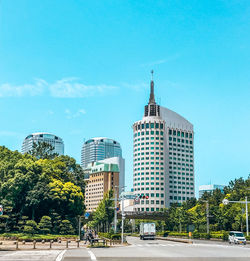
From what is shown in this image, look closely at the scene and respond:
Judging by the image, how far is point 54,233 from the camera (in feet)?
229

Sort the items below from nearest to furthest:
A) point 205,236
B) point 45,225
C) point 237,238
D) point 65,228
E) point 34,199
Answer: point 237,238, point 45,225, point 34,199, point 65,228, point 205,236

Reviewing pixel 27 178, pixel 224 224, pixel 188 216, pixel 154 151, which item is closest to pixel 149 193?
pixel 154 151

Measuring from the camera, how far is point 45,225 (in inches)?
2566

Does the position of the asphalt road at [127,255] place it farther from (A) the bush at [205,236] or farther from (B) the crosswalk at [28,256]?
(A) the bush at [205,236]

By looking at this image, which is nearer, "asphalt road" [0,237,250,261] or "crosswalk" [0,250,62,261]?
"crosswalk" [0,250,62,261]

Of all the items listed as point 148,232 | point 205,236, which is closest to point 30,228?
point 148,232

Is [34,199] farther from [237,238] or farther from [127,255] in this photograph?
[127,255]

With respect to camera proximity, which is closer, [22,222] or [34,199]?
[22,222]

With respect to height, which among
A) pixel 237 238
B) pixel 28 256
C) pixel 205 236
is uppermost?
pixel 28 256

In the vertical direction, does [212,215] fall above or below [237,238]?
above

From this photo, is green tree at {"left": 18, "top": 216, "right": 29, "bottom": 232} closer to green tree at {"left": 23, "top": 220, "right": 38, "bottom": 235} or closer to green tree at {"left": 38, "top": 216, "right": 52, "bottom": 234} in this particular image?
green tree at {"left": 23, "top": 220, "right": 38, "bottom": 235}

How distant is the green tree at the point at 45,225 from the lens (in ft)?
214

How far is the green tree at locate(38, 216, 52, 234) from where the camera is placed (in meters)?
65.1

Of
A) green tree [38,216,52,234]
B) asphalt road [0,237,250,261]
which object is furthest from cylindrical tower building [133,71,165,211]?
asphalt road [0,237,250,261]
